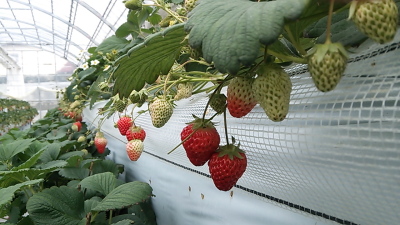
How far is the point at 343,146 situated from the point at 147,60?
0.83 feet

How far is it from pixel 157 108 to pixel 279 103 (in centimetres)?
26

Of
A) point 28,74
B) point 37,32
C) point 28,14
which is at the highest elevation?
point 28,14

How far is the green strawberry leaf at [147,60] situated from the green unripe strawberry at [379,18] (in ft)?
0.63

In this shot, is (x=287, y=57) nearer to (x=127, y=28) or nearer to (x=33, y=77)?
(x=127, y=28)

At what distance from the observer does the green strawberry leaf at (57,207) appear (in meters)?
0.93

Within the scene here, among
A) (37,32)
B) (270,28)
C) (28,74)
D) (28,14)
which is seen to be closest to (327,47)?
(270,28)

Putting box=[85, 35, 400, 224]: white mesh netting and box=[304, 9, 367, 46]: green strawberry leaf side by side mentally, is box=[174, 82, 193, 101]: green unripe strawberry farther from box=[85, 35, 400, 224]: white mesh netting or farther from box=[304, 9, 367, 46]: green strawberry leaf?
box=[304, 9, 367, 46]: green strawberry leaf

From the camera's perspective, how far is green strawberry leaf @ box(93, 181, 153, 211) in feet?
2.95

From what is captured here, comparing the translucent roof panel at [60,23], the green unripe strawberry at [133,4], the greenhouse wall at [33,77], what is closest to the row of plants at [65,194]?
the green unripe strawberry at [133,4]

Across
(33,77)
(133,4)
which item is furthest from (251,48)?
(33,77)

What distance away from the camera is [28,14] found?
1108cm

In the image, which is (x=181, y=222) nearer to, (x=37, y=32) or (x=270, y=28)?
(x=270, y=28)

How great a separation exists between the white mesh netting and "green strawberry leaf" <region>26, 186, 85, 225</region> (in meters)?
0.71

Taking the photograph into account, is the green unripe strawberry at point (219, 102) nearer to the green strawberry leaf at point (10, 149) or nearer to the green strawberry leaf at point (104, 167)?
the green strawberry leaf at point (10, 149)
